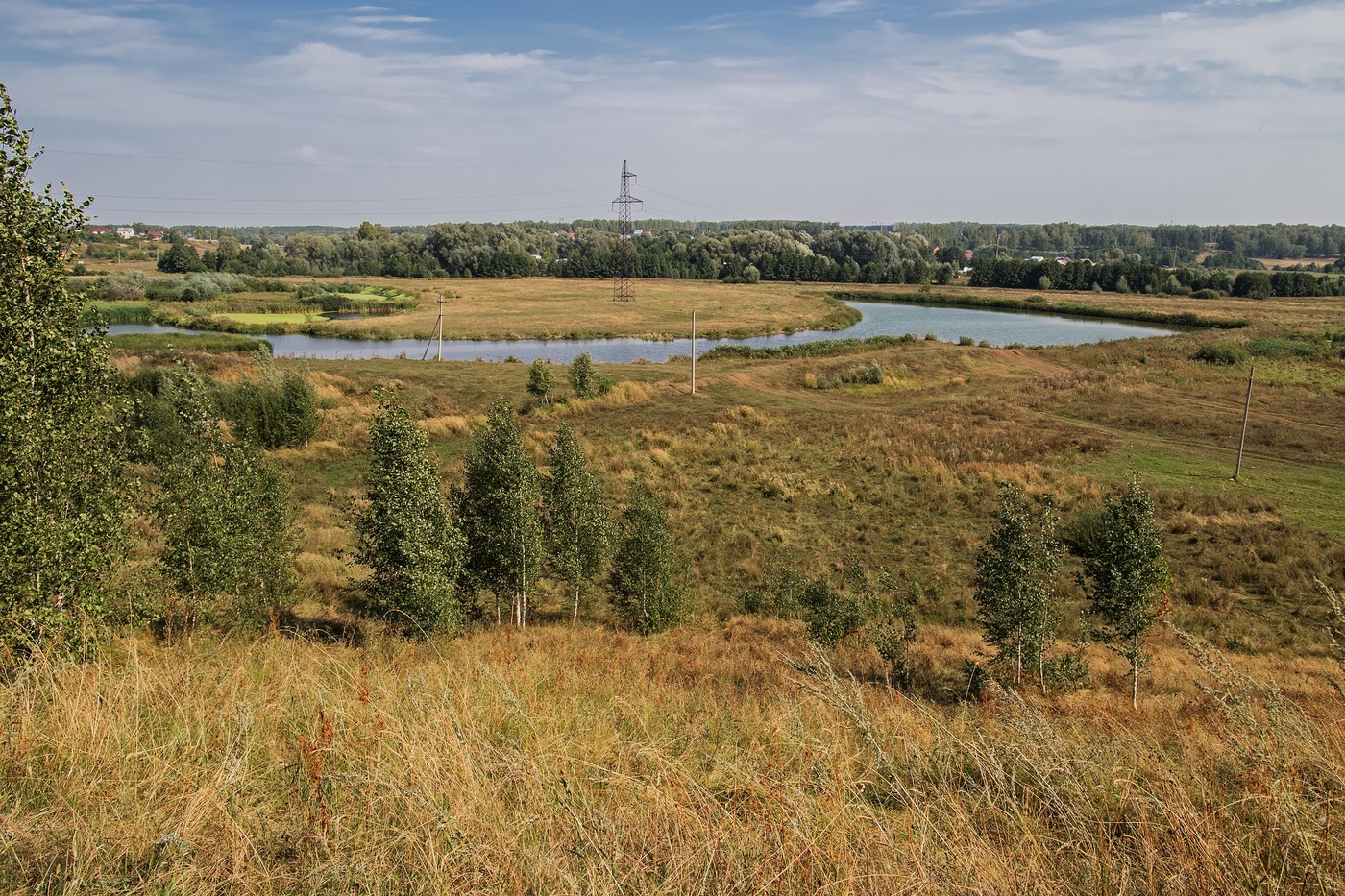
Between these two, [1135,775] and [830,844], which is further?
[1135,775]

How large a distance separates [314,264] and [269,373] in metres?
115

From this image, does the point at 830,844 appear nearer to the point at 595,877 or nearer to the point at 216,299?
the point at 595,877

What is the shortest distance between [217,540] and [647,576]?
347 inches

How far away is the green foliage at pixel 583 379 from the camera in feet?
147

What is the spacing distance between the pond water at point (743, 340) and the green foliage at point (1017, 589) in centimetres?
5119

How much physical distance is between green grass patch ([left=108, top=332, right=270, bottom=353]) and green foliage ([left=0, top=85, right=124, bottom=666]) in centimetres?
5072

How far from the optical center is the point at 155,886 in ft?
11.6

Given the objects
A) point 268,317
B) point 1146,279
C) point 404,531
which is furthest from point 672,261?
point 404,531

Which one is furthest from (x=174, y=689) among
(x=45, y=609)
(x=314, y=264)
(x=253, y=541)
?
(x=314, y=264)

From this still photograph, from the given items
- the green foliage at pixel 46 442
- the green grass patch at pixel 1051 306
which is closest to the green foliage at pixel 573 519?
the green foliage at pixel 46 442

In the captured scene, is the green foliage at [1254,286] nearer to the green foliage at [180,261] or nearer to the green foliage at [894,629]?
the green foliage at [894,629]

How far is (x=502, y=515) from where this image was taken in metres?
16.2

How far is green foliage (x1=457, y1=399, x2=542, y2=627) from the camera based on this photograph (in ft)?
53.2

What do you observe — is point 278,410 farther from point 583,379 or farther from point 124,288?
point 124,288
